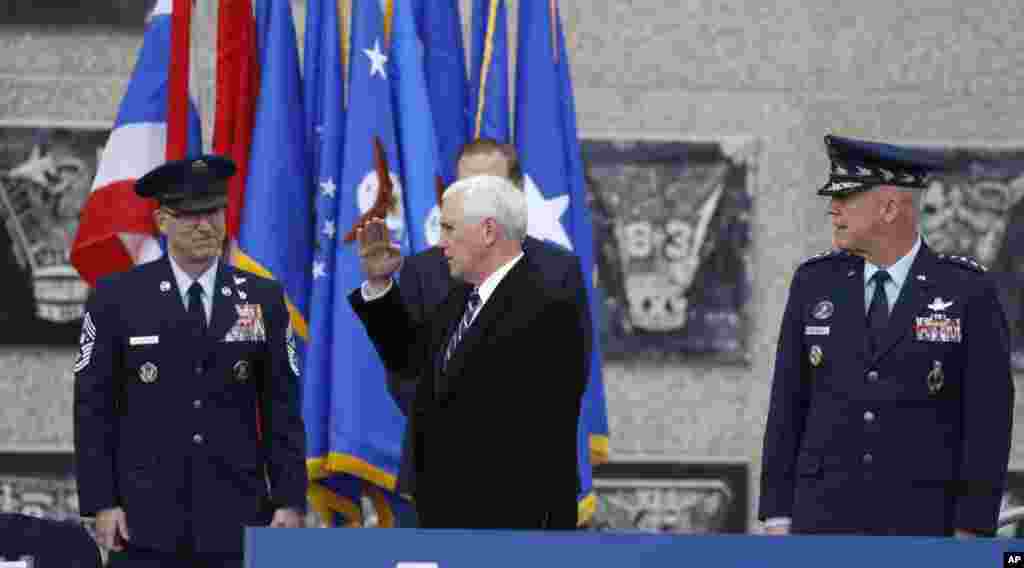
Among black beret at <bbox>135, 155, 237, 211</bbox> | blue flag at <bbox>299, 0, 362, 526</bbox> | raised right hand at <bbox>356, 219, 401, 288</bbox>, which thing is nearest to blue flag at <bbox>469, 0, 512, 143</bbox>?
blue flag at <bbox>299, 0, 362, 526</bbox>

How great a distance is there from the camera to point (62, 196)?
674cm

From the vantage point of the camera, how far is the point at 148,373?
5.09m

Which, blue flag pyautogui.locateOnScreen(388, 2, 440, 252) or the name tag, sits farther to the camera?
blue flag pyautogui.locateOnScreen(388, 2, 440, 252)

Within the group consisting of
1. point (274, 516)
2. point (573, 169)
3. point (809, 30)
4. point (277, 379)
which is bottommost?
point (274, 516)

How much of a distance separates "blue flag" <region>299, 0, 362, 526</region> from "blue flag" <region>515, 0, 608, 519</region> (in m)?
0.56

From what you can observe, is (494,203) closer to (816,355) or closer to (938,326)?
(816,355)

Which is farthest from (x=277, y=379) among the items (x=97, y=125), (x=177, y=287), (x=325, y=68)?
(x=97, y=125)

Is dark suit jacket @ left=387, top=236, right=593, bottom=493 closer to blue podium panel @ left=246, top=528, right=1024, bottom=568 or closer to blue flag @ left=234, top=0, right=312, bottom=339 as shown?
blue flag @ left=234, top=0, right=312, bottom=339

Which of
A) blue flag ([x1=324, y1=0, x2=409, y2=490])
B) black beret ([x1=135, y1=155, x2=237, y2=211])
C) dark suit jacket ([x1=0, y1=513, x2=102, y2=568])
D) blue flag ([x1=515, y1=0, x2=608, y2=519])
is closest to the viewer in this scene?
dark suit jacket ([x1=0, y1=513, x2=102, y2=568])

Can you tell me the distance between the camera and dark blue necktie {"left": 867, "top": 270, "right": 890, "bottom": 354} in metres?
4.88

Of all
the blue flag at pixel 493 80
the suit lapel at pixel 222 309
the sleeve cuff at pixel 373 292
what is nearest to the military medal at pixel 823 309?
the sleeve cuff at pixel 373 292

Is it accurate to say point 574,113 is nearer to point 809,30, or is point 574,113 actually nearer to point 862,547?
point 809,30

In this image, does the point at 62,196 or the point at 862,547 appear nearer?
the point at 862,547

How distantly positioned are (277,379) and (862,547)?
94.0 inches
